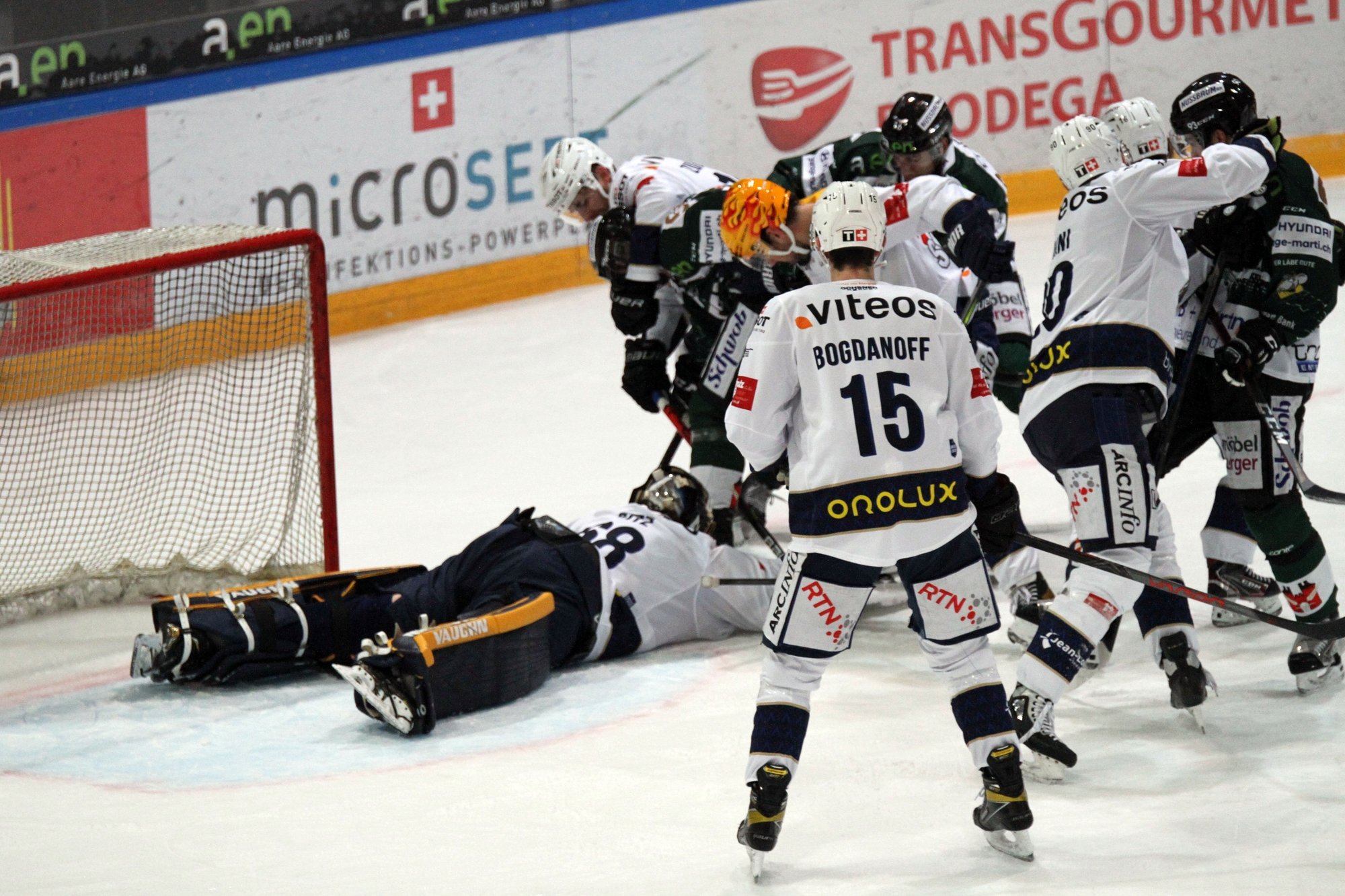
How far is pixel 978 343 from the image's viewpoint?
4.84m

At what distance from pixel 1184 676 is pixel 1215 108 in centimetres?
139

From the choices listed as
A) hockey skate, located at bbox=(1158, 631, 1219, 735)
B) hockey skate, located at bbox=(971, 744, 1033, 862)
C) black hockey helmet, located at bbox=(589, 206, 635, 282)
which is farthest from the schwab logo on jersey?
hockey skate, located at bbox=(971, 744, 1033, 862)

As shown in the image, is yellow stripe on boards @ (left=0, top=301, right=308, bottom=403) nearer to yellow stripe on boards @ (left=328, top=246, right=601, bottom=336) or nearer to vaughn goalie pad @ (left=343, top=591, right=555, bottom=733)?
vaughn goalie pad @ (left=343, top=591, right=555, bottom=733)

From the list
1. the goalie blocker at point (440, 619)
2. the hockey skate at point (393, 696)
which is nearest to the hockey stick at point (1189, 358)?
the goalie blocker at point (440, 619)

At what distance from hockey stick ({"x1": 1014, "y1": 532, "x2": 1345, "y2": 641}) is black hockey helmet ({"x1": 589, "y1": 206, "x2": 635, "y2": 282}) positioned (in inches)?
79.2

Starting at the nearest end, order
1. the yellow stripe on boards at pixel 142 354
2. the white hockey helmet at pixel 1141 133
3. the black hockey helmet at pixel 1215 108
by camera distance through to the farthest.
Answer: the white hockey helmet at pixel 1141 133, the black hockey helmet at pixel 1215 108, the yellow stripe on boards at pixel 142 354

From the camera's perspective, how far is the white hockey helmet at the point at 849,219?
3051mm

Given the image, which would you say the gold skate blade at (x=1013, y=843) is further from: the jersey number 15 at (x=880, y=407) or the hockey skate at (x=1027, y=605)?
the hockey skate at (x=1027, y=605)

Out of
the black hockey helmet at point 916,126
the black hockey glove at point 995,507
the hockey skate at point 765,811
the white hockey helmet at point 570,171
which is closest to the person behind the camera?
the hockey skate at point 765,811

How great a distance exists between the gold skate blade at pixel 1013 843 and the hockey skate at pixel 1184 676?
2.47ft

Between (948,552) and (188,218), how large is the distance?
7.29 m

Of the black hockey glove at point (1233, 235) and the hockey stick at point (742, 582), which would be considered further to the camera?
the hockey stick at point (742, 582)

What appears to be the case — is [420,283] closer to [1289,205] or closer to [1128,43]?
[1128,43]

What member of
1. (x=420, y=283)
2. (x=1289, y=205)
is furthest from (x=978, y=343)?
(x=420, y=283)
